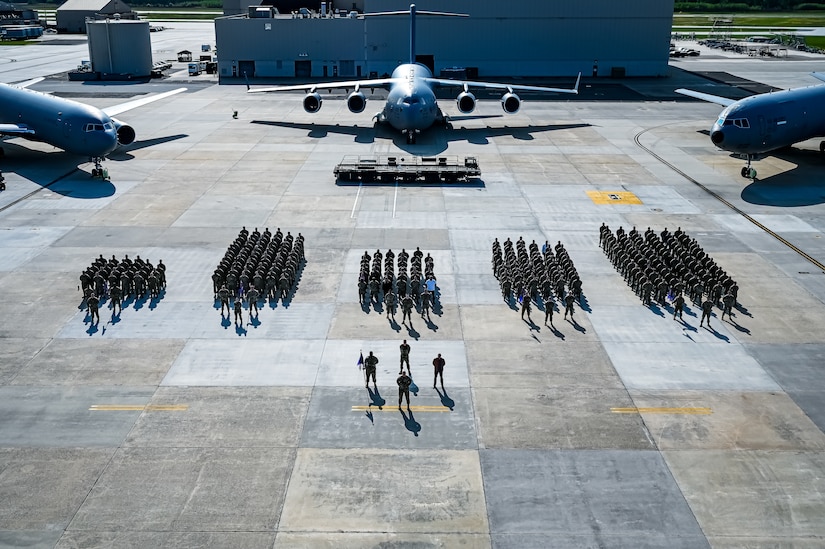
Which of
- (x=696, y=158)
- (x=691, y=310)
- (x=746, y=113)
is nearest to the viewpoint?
(x=691, y=310)

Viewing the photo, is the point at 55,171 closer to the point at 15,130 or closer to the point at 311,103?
the point at 15,130

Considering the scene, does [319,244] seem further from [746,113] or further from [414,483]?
[746,113]

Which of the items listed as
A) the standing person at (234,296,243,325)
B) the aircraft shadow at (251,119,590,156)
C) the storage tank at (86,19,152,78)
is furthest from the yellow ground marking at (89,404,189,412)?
the storage tank at (86,19,152,78)

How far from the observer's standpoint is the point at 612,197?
38625mm

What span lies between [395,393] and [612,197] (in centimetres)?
2206

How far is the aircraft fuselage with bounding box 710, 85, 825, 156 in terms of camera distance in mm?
40062

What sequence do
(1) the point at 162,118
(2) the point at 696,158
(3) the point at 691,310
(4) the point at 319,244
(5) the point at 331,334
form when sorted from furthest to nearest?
(1) the point at 162,118
(2) the point at 696,158
(4) the point at 319,244
(3) the point at 691,310
(5) the point at 331,334

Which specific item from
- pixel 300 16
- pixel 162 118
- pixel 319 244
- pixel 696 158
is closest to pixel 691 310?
pixel 319 244

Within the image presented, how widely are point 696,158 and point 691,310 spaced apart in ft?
79.2

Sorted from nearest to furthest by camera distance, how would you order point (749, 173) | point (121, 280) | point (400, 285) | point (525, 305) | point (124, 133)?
point (525, 305) → point (121, 280) → point (400, 285) → point (749, 173) → point (124, 133)

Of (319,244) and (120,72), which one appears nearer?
(319,244)

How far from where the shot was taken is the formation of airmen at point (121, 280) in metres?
26.0

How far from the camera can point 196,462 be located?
685 inches

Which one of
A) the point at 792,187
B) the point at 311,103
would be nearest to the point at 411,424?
the point at 792,187
